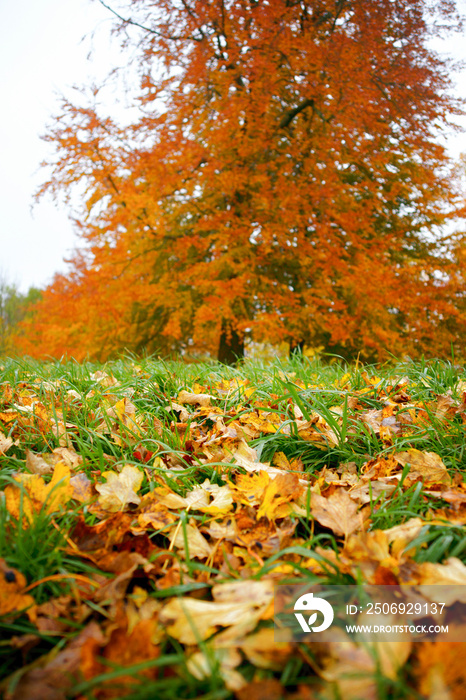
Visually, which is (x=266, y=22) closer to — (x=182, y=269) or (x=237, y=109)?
(x=237, y=109)

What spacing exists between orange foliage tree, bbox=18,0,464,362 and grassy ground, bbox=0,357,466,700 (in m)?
3.69

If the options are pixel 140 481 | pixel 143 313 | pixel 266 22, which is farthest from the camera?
pixel 143 313

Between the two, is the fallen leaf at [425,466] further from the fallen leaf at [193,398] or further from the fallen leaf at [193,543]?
the fallen leaf at [193,398]

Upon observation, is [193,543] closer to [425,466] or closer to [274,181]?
[425,466]

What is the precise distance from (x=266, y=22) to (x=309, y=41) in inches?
25.2

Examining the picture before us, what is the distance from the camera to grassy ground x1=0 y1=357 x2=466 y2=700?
68cm

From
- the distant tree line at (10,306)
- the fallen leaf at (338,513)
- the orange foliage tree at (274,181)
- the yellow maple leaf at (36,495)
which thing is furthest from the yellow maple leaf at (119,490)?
the distant tree line at (10,306)

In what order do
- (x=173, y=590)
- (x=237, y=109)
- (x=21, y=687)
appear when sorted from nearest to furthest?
(x=21, y=687)
(x=173, y=590)
(x=237, y=109)

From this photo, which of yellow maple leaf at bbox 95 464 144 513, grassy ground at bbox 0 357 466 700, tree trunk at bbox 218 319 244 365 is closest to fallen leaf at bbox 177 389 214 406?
grassy ground at bbox 0 357 466 700

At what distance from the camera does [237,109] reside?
214 inches

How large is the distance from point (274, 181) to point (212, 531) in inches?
255

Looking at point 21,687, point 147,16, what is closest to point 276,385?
point 21,687

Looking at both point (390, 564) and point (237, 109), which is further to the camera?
point (237, 109)

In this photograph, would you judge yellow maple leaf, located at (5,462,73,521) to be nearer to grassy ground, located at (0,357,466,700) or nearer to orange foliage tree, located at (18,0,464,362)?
grassy ground, located at (0,357,466,700)
